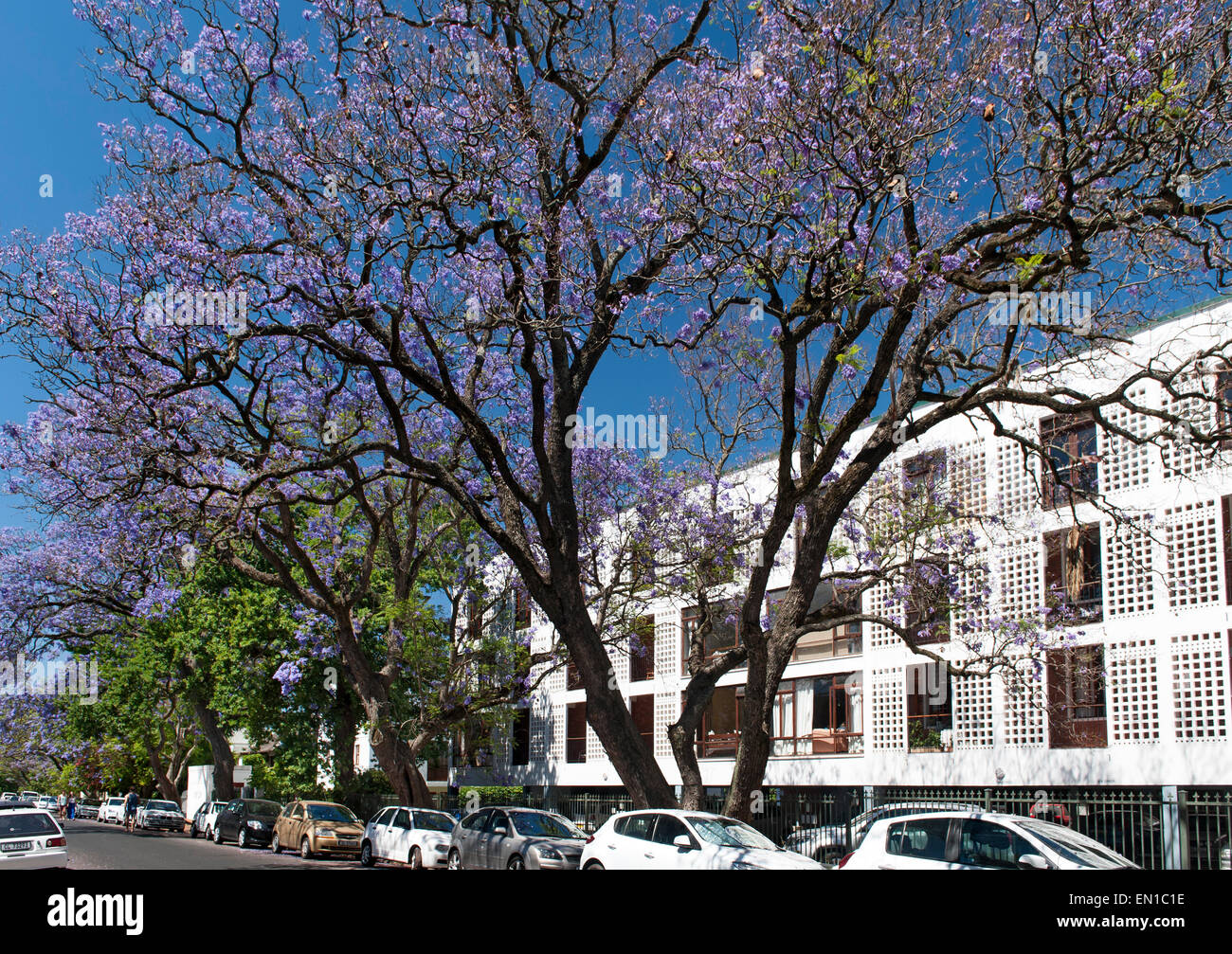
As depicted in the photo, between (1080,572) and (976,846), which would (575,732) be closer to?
(1080,572)

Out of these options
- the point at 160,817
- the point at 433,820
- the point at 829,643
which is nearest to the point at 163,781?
the point at 160,817

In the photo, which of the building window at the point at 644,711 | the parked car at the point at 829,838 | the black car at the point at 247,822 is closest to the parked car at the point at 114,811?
the black car at the point at 247,822

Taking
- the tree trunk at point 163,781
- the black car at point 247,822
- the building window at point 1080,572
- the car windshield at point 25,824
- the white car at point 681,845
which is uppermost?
the building window at point 1080,572

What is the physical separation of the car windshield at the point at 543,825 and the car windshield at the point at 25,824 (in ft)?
23.5

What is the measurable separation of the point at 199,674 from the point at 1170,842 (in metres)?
27.9

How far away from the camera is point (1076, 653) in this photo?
71.6ft

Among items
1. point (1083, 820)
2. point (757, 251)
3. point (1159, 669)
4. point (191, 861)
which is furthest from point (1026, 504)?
→ point (191, 861)

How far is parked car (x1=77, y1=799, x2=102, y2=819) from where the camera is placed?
66.0 metres

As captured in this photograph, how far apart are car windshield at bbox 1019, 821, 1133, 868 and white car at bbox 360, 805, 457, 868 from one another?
42.8 ft

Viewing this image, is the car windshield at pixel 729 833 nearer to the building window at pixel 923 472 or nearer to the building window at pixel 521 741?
the building window at pixel 923 472

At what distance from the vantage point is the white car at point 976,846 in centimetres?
965

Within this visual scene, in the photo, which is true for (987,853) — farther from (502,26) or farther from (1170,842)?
(502,26)

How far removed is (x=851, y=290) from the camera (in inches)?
480

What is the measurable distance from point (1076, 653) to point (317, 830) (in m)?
17.8
